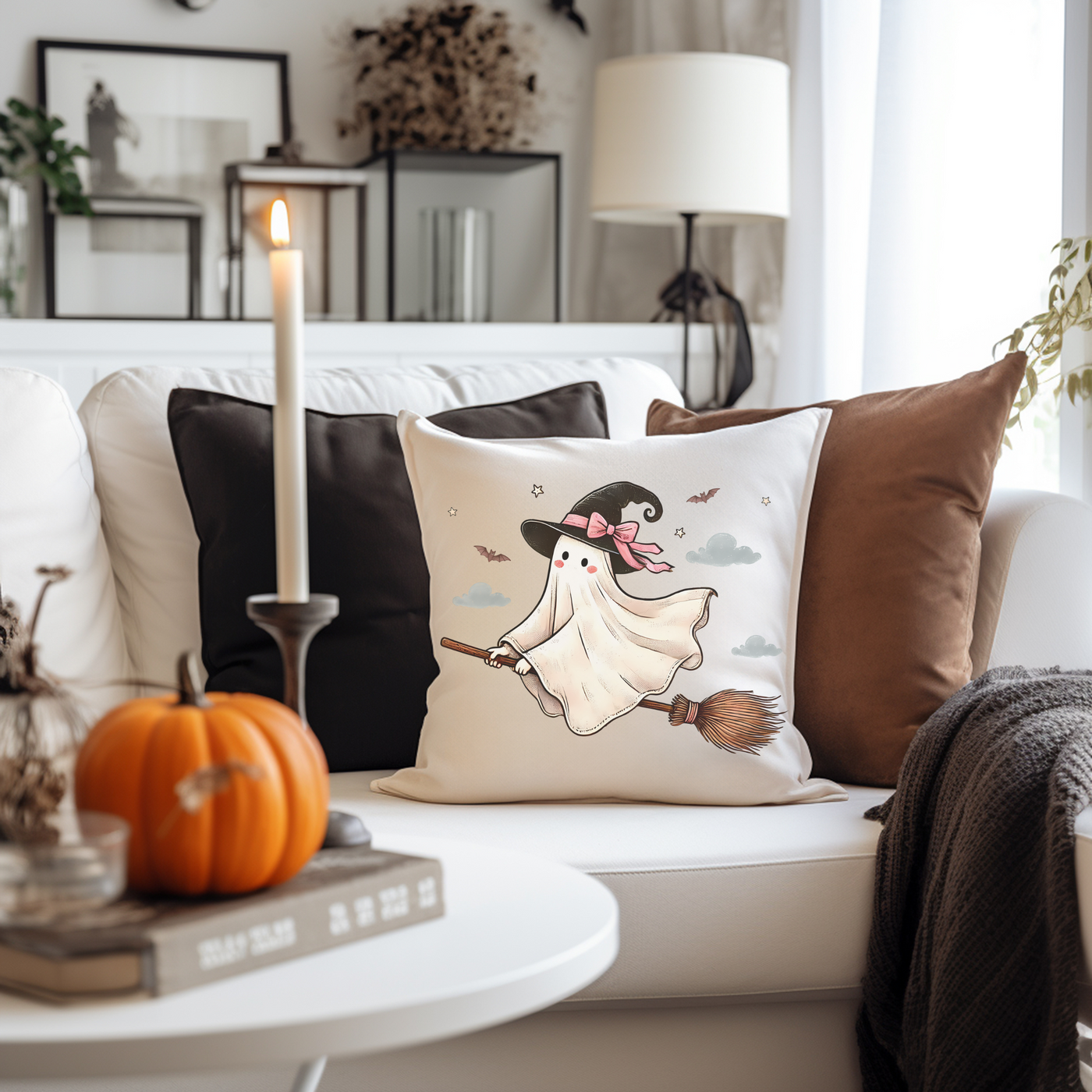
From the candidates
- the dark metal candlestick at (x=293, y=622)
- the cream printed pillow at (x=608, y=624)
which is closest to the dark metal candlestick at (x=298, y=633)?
the dark metal candlestick at (x=293, y=622)

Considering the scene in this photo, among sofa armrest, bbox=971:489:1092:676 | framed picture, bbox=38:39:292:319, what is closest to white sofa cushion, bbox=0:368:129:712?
sofa armrest, bbox=971:489:1092:676

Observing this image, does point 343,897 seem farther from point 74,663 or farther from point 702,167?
point 702,167

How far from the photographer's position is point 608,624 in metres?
→ 1.40

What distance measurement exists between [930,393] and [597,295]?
1.95 meters

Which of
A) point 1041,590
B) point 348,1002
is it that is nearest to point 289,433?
point 348,1002

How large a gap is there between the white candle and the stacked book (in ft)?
0.61

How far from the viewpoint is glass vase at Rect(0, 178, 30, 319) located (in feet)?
9.37

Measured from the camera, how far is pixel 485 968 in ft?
2.47

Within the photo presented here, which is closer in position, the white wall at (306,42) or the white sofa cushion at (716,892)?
the white sofa cushion at (716,892)

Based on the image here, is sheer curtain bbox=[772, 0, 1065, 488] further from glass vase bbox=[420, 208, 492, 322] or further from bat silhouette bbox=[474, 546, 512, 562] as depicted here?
bat silhouette bbox=[474, 546, 512, 562]

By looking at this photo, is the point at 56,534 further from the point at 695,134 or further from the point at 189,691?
the point at 695,134

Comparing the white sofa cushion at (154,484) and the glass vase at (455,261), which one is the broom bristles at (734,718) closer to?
the white sofa cushion at (154,484)

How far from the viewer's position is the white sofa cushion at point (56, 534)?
154 centimetres

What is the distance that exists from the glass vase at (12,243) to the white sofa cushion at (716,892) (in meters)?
1.95
